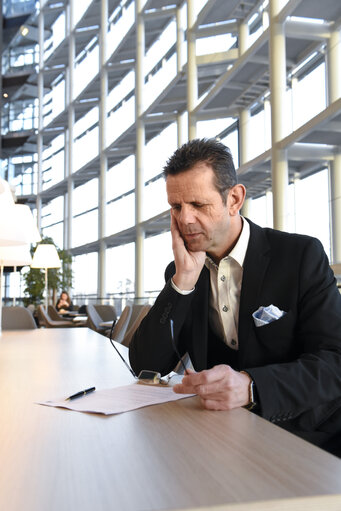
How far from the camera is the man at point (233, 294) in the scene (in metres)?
1.37

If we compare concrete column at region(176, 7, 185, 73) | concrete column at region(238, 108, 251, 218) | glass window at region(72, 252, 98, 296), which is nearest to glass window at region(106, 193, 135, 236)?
glass window at region(72, 252, 98, 296)

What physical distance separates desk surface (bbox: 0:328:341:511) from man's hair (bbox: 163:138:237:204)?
69 cm

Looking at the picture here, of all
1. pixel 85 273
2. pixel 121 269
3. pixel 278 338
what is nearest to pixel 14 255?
pixel 278 338

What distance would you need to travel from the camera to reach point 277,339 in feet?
4.70

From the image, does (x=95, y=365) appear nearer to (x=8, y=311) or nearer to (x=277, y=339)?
(x=277, y=339)

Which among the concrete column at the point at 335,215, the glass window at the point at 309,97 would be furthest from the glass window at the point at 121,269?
the concrete column at the point at 335,215

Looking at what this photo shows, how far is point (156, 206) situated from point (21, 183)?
12.4m

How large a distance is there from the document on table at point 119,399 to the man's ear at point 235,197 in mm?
596

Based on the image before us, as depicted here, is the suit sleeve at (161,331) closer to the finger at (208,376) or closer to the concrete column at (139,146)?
the finger at (208,376)

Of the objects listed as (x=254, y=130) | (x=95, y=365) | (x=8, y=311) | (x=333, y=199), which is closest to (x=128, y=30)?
(x=254, y=130)

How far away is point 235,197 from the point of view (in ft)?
5.33

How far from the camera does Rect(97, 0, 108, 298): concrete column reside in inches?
683

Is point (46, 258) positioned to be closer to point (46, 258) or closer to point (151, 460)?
point (46, 258)

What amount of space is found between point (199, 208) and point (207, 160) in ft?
0.46
